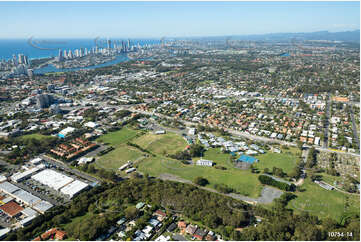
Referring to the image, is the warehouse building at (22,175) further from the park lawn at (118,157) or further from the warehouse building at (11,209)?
the park lawn at (118,157)

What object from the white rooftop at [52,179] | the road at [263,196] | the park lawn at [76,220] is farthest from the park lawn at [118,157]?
the road at [263,196]

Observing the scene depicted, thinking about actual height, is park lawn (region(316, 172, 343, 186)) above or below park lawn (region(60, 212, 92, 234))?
above

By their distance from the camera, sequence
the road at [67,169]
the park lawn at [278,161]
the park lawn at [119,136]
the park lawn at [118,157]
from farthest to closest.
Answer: the park lawn at [119,136]
the park lawn at [118,157]
the park lawn at [278,161]
the road at [67,169]

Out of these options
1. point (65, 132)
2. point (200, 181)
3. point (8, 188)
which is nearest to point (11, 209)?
point (8, 188)

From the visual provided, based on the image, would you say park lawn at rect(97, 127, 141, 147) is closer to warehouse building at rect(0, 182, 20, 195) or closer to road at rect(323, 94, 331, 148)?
warehouse building at rect(0, 182, 20, 195)

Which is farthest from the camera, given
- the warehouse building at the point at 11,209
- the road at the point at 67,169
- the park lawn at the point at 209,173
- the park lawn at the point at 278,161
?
the park lawn at the point at 278,161

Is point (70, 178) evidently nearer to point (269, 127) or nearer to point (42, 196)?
point (42, 196)

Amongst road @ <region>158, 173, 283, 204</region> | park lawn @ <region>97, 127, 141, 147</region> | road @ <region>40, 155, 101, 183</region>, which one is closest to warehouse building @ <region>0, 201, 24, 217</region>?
road @ <region>40, 155, 101, 183</region>

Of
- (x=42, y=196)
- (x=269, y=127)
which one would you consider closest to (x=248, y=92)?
(x=269, y=127)
